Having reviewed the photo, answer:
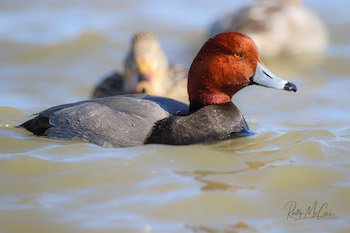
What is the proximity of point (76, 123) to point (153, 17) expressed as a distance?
848 cm

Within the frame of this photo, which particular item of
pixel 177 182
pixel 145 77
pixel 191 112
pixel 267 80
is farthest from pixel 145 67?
pixel 177 182

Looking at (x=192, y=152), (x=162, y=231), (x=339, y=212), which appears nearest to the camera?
(x=162, y=231)

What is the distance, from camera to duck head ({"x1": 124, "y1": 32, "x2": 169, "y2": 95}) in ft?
33.9

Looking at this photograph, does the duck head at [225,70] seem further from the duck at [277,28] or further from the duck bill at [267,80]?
the duck at [277,28]

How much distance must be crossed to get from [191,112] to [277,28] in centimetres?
748

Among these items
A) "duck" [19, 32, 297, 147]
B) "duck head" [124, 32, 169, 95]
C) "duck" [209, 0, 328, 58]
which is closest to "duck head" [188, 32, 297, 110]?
"duck" [19, 32, 297, 147]

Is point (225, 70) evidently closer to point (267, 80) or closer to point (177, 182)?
point (267, 80)

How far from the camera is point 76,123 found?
25.2ft

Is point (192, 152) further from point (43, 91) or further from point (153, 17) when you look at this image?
point (153, 17)

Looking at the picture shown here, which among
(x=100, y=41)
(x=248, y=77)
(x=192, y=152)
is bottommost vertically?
(x=192, y=152)

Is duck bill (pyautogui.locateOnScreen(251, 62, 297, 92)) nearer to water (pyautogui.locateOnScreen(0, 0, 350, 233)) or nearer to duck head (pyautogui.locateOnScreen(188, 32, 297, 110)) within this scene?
duck head (pyautogui.locateOnScreen(188, 32, 297, 110))

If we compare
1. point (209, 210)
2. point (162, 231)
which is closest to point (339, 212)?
point (209, 210)

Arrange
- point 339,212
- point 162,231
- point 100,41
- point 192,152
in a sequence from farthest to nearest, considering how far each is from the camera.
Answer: point 100,41
point 192,152
point 339,212
point 162,231

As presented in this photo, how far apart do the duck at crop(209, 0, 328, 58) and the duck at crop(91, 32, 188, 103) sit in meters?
3.55
